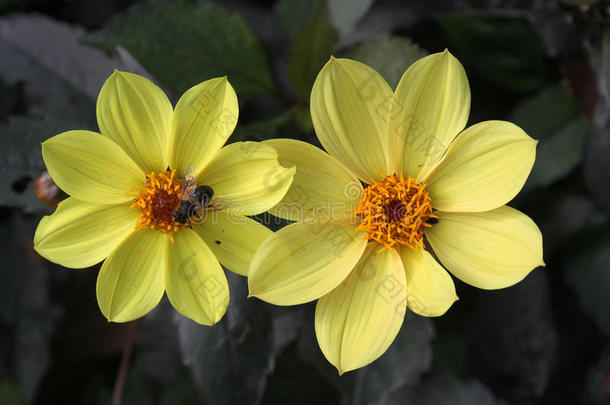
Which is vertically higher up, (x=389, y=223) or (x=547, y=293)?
(x=389, y=223)

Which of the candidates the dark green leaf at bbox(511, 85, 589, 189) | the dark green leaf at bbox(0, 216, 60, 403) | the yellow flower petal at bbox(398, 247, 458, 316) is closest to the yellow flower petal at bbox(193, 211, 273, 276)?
the yellow flower petal at bbox(398, 247, 458, 316)

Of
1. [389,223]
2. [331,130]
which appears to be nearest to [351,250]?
[389,223]

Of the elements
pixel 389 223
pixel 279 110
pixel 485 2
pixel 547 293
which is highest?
pixel 485 2

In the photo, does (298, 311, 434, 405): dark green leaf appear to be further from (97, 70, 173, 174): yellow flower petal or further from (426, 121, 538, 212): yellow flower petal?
(97, 70, 173, 174): yellow flower petal

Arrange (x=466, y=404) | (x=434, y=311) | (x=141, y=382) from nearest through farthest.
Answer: (x=434, y=311)
(x=466, y=404)
(x=141, y=382)

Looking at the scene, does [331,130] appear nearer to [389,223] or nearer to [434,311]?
[389,223]

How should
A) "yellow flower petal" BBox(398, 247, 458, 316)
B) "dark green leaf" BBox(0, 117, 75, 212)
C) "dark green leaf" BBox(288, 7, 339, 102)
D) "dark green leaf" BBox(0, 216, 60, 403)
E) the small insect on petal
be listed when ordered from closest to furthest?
"yellow flower petal" BBox(398, 247, 458, 316) < the small insect on petal < "dark green leaf" BBox(0, 117, 75, 212) < "dark green leaf" BBox(288, 7, 339, 102) < "dark green leaf" BBox(0, 216, 60, 403)

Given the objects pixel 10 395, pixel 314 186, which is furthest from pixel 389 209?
pixel 10 395
